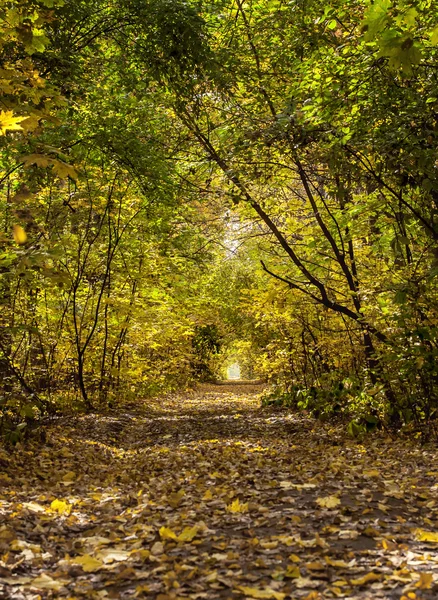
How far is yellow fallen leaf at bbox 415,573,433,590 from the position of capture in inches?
106

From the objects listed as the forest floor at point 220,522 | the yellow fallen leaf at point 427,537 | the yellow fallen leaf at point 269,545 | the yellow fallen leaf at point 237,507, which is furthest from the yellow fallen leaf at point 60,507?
the yellow fallen leaf at point 427,537

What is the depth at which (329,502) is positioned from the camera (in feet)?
13.6

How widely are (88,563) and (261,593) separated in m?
1.00

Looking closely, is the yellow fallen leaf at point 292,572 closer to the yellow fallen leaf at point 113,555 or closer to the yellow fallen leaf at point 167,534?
the yellow fallen leaf at point 167,534

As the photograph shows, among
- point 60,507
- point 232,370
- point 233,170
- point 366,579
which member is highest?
point 233,170

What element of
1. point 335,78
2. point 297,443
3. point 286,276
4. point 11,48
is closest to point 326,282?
point 286,276

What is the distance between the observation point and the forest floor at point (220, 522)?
9.48ft

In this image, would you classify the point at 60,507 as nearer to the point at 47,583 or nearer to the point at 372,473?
the point at 47,583

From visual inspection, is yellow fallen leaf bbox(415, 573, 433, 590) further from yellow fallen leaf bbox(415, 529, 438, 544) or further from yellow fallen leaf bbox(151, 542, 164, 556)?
yellow fallen leaf bbox(151, 542, 164, 556)

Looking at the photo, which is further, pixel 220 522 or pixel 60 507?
pixel 60 507

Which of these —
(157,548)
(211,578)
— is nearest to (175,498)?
(157,548)

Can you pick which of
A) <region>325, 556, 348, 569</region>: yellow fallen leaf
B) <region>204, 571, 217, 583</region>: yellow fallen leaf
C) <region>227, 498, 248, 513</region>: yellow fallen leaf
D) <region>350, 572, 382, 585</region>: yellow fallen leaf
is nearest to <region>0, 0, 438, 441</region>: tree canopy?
<region>227, 498, 248, 513</region>: yellow fallen leaf

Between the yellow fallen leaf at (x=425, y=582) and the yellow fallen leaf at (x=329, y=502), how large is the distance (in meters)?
1.37

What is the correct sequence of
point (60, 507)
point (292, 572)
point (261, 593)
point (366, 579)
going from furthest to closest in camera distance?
point (60, 507) < point (292, 572) < point (366, 579) < point (261, 593)
